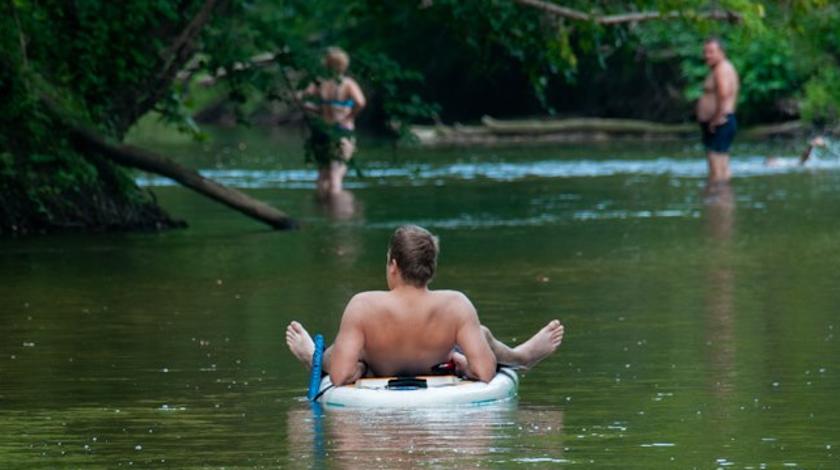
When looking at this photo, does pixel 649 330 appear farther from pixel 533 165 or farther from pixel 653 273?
pixel 533 165

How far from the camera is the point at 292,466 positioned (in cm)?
964

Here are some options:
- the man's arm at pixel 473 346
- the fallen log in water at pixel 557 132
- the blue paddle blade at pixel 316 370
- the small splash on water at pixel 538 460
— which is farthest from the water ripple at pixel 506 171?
the small splash on water at pixel 538 460

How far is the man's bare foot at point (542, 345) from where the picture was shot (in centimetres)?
1219

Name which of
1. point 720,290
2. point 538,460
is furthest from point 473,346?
point 720,290

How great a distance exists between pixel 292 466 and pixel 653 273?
9591 millimetres

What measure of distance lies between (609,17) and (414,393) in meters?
15.3

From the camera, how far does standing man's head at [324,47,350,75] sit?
999 inches

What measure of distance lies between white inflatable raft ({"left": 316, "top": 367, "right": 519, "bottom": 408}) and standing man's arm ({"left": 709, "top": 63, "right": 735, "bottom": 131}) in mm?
19467

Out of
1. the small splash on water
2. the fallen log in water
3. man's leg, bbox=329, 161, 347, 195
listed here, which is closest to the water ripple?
man's leg, bbox=329, 161, 347, 195

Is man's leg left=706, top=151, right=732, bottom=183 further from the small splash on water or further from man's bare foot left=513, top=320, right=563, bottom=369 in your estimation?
the small splash on water

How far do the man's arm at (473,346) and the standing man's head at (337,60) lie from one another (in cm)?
1367

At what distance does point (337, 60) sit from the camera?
25.6 meters

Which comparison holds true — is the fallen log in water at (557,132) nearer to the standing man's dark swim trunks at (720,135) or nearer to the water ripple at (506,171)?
the water ripple at (506,171)

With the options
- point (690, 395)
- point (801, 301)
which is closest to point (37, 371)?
point (690, 395)
